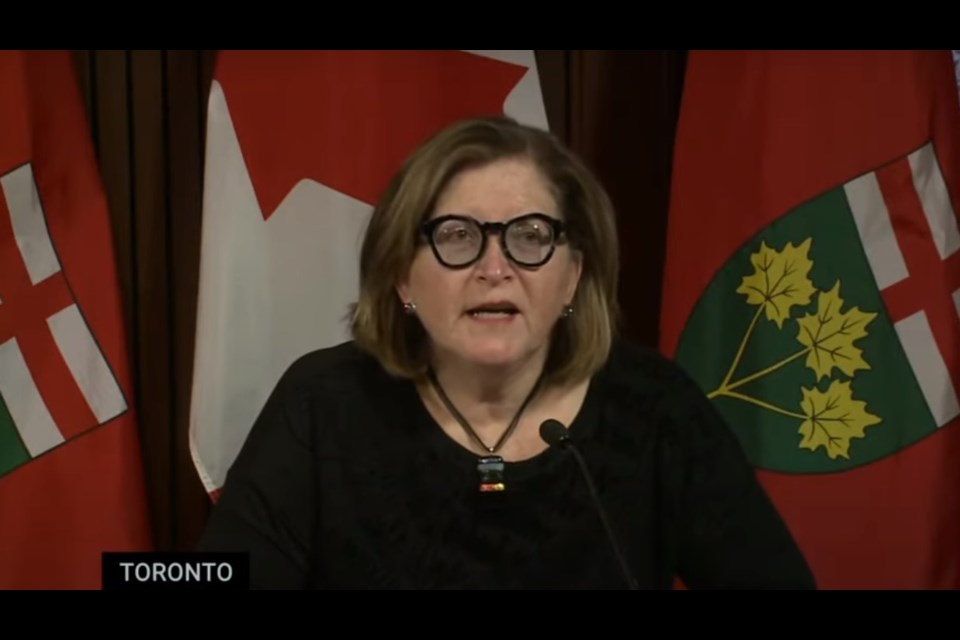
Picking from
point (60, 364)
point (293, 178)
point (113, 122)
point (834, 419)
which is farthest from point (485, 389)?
point (113, 122)

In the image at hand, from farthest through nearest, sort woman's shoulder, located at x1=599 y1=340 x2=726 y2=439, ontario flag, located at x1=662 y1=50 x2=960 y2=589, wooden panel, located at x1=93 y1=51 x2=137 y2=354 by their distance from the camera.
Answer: wooden panel, located at x1=93 y1=51 x2=137 y2=354 → ontario flag, located at x1=662 y1=50 x2=960 y2=589 → woman's shoulder, located at x1=599 y1=340 x2=726 y2=439

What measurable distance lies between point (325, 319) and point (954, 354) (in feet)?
3.47

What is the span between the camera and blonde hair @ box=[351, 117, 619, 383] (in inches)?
48.8

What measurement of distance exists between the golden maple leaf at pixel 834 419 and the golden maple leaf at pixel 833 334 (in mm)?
33

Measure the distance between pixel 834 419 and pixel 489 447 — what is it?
0.73 meters

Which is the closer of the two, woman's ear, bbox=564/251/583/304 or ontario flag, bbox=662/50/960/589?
woman's ear, bbox=564/251/583/304

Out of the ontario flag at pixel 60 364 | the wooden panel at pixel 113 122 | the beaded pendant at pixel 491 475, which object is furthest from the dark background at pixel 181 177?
the beaded pendant at pixel 491 475

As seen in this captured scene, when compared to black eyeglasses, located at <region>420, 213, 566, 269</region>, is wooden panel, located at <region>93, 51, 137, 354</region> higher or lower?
higher

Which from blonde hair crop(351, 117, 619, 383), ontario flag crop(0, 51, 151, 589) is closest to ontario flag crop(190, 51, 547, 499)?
ontario flag crop(0, 51, 151, 589)

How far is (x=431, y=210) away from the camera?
1235 millimetres

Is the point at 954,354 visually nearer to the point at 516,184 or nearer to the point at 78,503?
the point at 516,184

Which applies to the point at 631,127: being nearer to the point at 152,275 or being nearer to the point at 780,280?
the point at 780,280

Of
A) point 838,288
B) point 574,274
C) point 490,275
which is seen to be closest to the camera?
point 490,275

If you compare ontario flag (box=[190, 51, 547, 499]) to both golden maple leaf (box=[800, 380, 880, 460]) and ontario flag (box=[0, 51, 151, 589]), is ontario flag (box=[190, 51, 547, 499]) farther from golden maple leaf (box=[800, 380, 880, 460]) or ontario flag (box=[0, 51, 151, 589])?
golden maple leaf (box=[800, 380, 880, 460])
